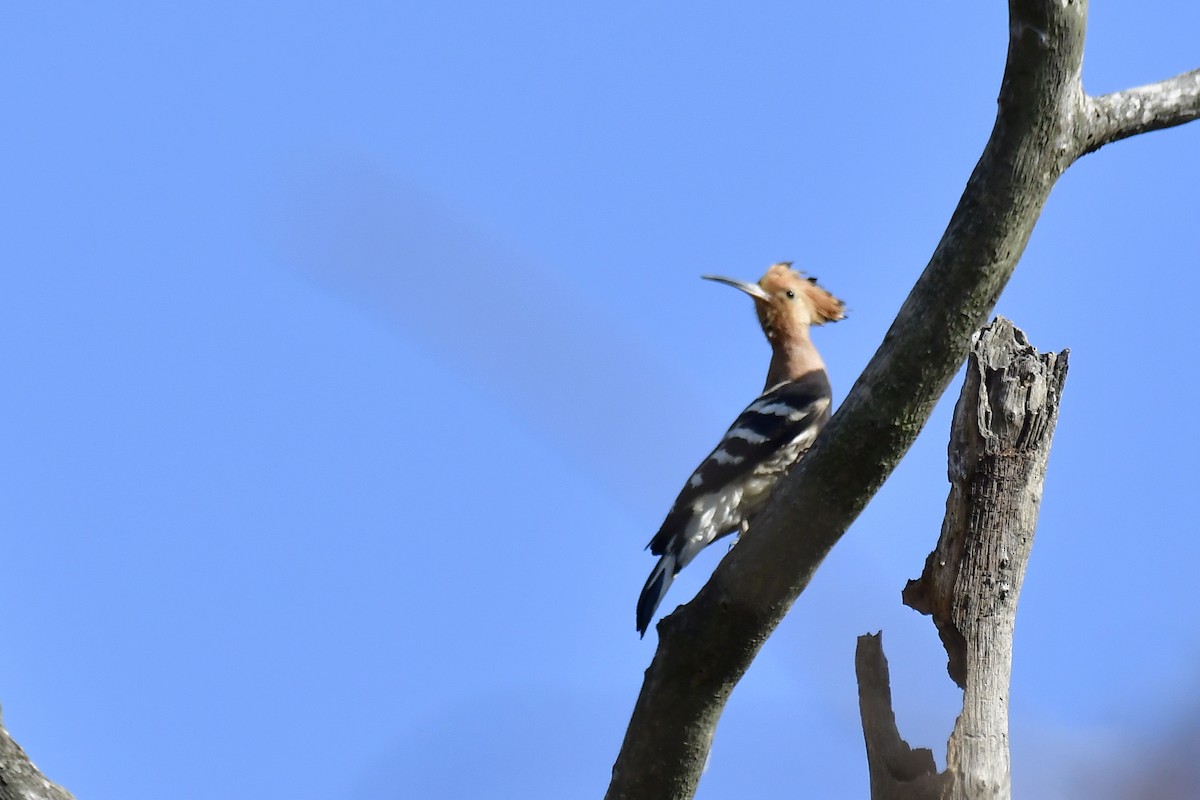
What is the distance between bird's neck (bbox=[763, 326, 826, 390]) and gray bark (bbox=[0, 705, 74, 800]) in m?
3.48

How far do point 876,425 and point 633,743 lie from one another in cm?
101

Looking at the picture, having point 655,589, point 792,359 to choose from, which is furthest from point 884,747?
point 792,359

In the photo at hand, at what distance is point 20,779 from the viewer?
298 cm

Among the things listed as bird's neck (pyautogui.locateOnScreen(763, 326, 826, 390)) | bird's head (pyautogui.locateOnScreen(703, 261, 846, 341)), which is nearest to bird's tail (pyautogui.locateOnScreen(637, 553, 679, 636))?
bird's neck (pyautogui.locateOnScreen(763, 326, 826, 390))

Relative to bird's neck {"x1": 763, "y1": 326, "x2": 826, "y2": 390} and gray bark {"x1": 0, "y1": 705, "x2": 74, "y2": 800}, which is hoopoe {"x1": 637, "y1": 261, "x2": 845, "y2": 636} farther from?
gray bark {"x1": 0, "y1": 705, "x2": 74, "y2": 800}

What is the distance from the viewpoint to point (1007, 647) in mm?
3672

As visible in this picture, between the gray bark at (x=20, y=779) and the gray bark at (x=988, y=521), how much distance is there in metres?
2.15

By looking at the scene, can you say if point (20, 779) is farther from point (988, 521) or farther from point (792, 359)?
point (792, 359)

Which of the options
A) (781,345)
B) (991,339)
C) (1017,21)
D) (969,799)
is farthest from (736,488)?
(1017,21)

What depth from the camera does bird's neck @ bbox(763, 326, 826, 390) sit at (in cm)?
560

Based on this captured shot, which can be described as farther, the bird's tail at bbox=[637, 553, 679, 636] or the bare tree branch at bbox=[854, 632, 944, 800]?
the bird's tail at bbox=[637, 553, 679, 636]

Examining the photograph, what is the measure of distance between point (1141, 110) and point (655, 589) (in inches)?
92.4

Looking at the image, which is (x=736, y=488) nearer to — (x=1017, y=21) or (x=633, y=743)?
(x=633, y=743)

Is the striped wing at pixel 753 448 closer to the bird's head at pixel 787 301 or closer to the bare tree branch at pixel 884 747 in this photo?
the bird's head at pixel 787 301
